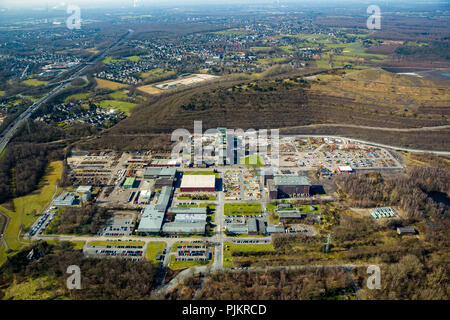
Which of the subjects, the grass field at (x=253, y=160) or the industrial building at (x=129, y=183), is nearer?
the industrial building at (x=129, y=183)

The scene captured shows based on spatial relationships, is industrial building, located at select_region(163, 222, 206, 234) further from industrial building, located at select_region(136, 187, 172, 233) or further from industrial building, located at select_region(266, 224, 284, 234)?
industrial building, located at select_region(266, 224, 284, 234)

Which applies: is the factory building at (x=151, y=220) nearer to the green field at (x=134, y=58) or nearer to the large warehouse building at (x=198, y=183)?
the large warehouse building at (x=198, y=183)

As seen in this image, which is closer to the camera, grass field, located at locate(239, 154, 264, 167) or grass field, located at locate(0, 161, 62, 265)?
grass field, located at locate(0, 161, 62, 265)

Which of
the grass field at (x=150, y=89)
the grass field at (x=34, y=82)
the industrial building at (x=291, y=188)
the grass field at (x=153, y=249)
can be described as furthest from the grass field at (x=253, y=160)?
the grass field at (x=34, y=82)

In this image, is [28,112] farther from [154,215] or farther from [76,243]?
[154,215]

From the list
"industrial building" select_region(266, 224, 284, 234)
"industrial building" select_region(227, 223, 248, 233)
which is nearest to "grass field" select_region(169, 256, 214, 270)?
"industrial building" select_region(227, 223, 248, 233)

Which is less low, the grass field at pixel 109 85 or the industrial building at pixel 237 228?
the grass field at pixel 109 85
